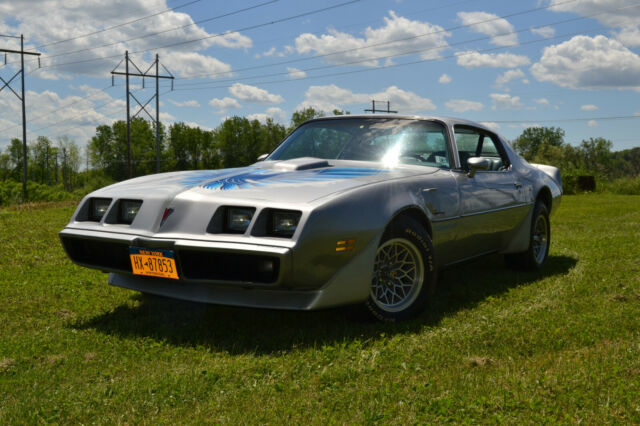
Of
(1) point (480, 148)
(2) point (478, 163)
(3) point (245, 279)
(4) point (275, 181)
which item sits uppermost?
(1) point (480, 148)

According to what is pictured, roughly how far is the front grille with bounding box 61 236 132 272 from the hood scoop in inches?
48.4

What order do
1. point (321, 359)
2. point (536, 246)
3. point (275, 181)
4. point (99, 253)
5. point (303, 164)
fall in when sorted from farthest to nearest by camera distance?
point (536, 246)
point (303, 164)
point (99, 253)
point (275, 181)
point (321, 359)

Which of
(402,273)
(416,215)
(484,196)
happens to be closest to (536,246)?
(484,196)

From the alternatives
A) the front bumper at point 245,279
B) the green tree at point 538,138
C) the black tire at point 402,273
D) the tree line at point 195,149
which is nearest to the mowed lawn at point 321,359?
the black tire at point 402,273

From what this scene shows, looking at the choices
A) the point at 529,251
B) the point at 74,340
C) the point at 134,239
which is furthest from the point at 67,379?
the point at 529,251

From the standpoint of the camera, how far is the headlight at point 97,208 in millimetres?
4152

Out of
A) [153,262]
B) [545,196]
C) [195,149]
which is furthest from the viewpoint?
[195,149]

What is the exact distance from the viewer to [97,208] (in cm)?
418

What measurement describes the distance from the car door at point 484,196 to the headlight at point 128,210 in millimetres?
2361

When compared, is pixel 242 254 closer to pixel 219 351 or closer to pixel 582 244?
pixel 219 351

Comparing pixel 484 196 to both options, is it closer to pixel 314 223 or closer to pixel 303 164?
pixel 303 164

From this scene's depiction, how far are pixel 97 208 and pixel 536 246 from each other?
4297 mm

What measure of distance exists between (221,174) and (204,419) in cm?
213

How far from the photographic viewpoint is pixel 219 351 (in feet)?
11.3
